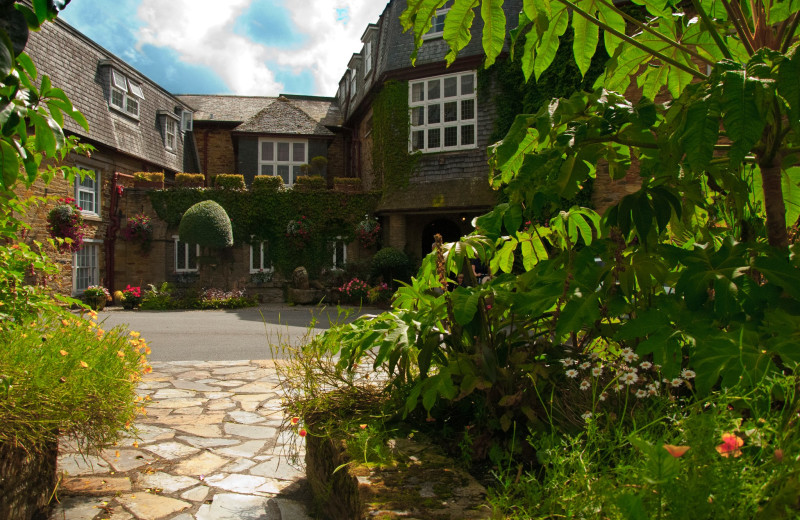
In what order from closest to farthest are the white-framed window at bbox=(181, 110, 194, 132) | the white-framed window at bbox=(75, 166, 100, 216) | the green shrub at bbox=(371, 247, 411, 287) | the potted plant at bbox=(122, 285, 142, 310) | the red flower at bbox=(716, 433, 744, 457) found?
the red flower at bbox=(716, 433, 744, 457) < the potted plant at bbox=(122, 285, 142, 310) < the green shrub at bbox=(371, 247, 411, 287) < the white-framed window at bbox=(75, 166, 100, 216) < the white-framed window at bbox=(181, 110, 194, 132)

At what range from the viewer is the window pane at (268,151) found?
2358cm

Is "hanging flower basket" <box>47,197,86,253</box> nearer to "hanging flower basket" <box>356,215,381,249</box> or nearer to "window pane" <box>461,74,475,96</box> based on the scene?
"hanging flower basket" <box>356,215,381,249</box>

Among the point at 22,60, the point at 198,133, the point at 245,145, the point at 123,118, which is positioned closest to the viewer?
the point at 22,60

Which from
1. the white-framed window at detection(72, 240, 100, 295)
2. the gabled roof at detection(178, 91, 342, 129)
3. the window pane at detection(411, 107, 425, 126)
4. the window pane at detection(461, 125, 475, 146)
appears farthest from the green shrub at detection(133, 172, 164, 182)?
the window pane at detection(461, 125, 475, 146)

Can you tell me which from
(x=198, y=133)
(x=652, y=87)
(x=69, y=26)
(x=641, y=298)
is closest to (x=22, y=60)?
(x=641, y=298)

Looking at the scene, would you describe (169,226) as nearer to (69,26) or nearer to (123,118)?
(123,118)

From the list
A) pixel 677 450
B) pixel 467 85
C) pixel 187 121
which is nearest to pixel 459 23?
pixel 677 450

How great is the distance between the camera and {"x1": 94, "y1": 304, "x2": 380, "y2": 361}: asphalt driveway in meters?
8.39

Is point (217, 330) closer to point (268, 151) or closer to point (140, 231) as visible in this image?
point (140, 231)

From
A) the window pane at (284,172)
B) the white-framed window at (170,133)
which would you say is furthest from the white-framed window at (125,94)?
the window pane at (284,172)

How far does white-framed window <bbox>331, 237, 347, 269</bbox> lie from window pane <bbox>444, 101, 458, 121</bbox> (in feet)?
19.1

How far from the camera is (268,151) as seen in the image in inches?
932

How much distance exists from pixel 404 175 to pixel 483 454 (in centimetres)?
1612

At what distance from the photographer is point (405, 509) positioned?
1.74 metres
